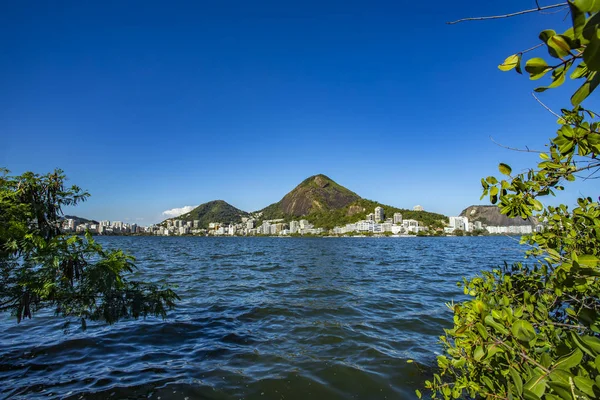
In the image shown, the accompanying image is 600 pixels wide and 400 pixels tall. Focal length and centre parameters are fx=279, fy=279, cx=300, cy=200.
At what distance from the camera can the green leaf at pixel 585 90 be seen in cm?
86

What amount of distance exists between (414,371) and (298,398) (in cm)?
246

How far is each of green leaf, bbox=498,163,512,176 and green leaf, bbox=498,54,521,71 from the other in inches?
63.4

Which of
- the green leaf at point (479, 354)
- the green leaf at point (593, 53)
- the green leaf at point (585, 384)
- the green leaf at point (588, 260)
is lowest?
the green leaf at point (479, 354)

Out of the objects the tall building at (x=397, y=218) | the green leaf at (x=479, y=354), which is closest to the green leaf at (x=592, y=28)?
the green leaf at (x=479, y=354)

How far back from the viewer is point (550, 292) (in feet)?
10.2

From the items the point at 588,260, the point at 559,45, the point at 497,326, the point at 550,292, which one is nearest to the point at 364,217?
the point at 550,292

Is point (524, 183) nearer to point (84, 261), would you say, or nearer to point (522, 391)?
point (522, 391)

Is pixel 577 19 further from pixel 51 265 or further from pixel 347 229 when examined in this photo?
pixel 347 229

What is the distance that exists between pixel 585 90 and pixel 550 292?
3.19 meters

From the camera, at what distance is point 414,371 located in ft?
18.5

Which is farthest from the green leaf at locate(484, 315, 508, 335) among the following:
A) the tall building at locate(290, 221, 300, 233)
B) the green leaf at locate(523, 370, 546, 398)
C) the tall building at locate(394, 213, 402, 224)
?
the tall building at locate(394, 213, 402, 224)

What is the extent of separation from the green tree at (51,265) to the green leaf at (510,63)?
190 inches

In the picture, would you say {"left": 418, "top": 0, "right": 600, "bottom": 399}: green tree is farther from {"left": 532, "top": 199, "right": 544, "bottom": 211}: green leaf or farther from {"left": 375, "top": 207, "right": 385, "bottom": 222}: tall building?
{"left": 375, "top": 207, "right": 385, "bottom": 222}: tall building

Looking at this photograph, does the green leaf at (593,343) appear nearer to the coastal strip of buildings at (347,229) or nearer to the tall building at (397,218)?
the coastal strip of buildings at (347,229)
